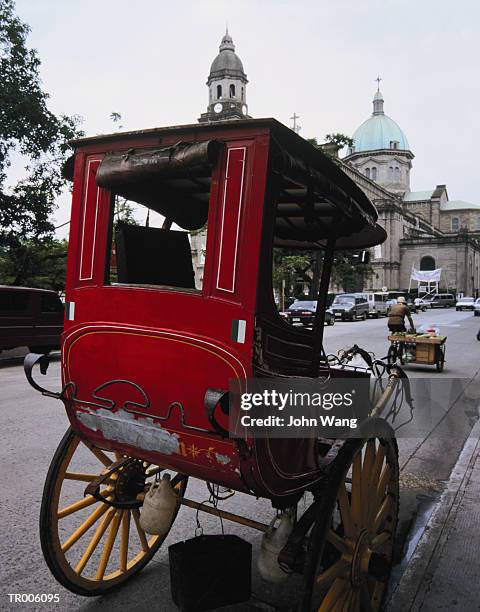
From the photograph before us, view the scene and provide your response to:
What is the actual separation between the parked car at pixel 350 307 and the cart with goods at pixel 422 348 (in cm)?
1972

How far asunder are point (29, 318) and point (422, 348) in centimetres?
922

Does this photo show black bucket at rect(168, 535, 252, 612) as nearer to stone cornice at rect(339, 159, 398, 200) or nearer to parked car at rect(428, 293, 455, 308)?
parked car at rect(428, 293, 455, 308)

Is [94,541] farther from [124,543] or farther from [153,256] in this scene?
[153,256]

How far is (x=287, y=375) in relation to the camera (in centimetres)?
268

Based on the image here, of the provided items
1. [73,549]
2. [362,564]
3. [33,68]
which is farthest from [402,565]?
[33,68]

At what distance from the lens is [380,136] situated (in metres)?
81.1

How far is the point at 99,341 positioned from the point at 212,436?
782 millimetres

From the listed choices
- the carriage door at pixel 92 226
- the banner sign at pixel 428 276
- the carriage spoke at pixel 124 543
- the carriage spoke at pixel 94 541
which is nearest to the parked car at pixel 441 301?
the banner sign at pixel 428 276

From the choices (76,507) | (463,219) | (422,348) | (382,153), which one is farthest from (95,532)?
(463,219)

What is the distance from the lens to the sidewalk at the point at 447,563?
3.02 metres

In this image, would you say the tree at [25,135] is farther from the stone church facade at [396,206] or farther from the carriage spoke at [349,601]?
the stone church facade at [396,206]

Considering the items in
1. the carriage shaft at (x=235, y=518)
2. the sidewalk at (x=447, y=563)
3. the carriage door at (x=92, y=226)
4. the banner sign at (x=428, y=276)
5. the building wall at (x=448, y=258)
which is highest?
the building wall at (x=448, y=258)

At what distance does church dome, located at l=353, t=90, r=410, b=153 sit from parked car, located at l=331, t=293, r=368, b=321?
174 ft

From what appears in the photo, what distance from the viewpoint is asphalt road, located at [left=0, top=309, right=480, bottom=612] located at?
10.2 feet
